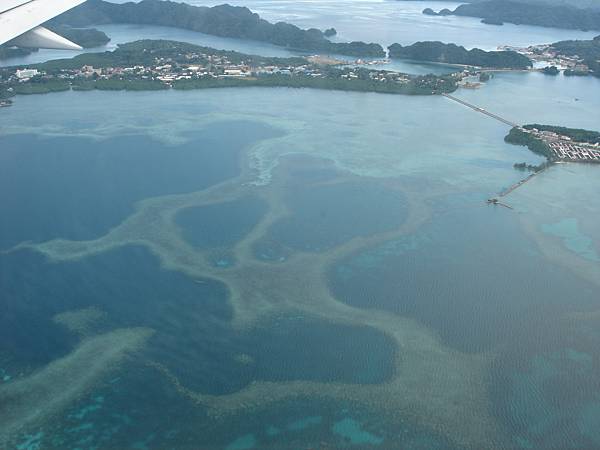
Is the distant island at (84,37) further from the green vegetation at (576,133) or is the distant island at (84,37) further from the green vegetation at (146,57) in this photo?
the green vegetation at (576,133)

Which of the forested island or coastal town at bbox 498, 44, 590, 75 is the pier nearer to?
the forested island

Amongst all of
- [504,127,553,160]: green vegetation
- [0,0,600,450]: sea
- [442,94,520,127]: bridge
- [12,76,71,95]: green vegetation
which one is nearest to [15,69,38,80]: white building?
[12,76,71,95]: green vegetation

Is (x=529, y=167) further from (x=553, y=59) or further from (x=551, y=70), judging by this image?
(x=553, y=59)

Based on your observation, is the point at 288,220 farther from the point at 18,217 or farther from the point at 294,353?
the point at 18,217

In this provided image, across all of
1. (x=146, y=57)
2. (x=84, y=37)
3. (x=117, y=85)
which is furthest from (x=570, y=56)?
(x=84, y=37)

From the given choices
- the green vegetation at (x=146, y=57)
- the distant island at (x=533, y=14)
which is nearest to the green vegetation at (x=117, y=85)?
the green vegetation at (x=146, y=57)

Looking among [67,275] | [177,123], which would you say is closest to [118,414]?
[67,275]
